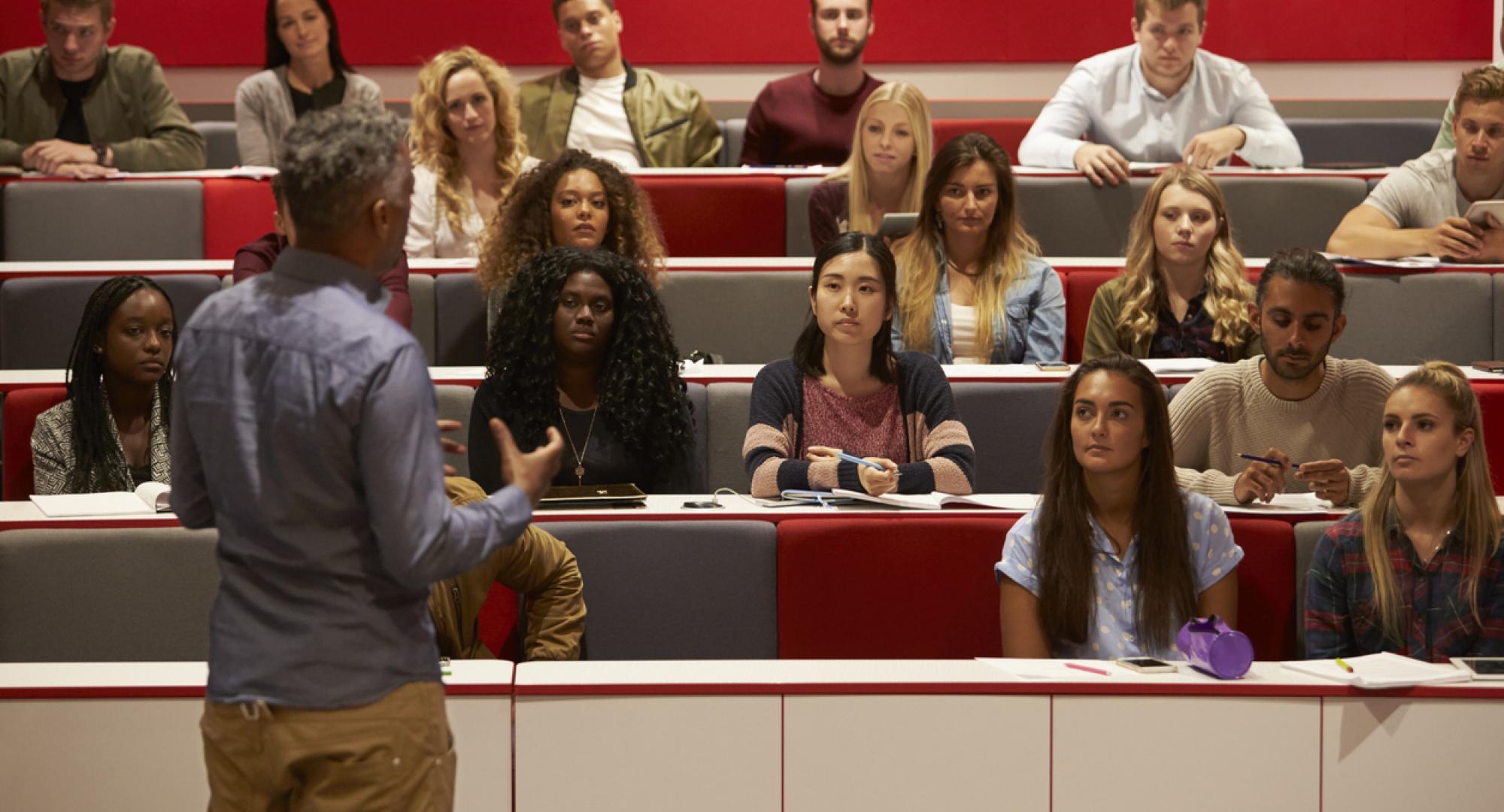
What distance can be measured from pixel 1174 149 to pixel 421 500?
11.1 ft

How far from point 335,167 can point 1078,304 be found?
236 cm

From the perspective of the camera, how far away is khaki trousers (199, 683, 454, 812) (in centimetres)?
129

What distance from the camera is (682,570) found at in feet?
7.29

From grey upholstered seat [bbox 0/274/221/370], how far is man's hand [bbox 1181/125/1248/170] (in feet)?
7.67

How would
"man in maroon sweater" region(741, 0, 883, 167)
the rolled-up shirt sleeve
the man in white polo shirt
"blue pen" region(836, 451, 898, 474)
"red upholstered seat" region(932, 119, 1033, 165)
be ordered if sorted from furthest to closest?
"red upholstered seat" region(932, 119, 1033, 165) → "man in maroon sweater" region(741, 0, 883, 167) → the man in white polo shirt → "blue pen" region(836, 451, 898, 474) → the rolled-up shirt sleeve

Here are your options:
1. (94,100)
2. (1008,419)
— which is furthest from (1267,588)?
(94,100)

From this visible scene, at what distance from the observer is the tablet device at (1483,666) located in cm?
175

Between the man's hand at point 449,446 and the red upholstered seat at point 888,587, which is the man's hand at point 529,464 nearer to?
the man's hand at point 449,446

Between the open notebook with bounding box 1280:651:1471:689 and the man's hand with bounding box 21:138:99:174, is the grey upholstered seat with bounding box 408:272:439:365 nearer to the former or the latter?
the man's hand with bounding box 21:138:99:174

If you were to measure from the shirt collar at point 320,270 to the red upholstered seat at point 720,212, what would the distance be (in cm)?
259

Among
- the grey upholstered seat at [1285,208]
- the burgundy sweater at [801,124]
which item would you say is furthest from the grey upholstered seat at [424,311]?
the grey upholstered seat at [1285,208]

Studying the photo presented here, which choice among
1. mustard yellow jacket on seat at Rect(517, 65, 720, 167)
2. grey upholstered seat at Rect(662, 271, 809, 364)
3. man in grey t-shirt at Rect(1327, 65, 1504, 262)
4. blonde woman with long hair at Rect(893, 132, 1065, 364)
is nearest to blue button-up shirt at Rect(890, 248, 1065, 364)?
blonde woman with long hair at Rect(893, 132, 1065, 364)

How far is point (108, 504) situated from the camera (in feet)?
7.39

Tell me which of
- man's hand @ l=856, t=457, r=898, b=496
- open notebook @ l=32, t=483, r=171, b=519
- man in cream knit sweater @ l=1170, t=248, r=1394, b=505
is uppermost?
man in cream knit sweater @ l=1170, t=248, r=1394, b=505
